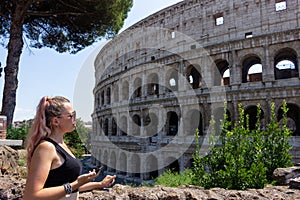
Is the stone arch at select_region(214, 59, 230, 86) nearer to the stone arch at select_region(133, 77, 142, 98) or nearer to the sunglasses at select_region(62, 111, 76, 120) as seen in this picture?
the stone arch at select_region(133, 77, 142, 98)

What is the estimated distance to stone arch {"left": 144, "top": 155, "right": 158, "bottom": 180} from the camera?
63.6 ft

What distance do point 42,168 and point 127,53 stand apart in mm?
22279

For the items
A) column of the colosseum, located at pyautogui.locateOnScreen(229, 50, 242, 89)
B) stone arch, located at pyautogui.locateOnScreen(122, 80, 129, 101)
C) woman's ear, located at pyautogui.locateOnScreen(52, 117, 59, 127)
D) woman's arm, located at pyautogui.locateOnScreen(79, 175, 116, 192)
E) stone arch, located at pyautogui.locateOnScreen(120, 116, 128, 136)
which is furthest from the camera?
stone arch, located at pyautogui.locateOnScreen(122, 80, 129, 101)

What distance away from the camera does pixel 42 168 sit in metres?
1.53

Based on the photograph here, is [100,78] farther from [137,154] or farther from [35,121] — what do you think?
[35,121]

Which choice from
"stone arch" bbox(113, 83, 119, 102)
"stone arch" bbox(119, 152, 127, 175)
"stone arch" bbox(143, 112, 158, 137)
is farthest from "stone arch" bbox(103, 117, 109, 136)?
"stone arch" bbox(143, 112, 158, 137)

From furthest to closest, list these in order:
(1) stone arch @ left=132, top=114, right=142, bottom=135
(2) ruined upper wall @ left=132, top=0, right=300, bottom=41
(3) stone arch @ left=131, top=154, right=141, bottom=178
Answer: (1) stone arch @ left=132, top=114, right=142, bottom=135 → (3) stone arch @ left=131, top=154, right=141, bottom=178 → (2) ruined upper wall @ left=132, top=0, right=300, bottom=41

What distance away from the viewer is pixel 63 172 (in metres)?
1.67

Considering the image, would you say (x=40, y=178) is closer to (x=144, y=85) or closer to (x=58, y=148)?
(x=58, y=148)

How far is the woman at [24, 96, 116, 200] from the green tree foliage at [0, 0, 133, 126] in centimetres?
1058

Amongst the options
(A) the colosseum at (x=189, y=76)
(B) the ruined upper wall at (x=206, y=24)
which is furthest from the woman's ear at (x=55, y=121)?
(B) the ruined upper wall at (x=206, y=24)

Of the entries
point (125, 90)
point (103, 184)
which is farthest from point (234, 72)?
point (103, 184)

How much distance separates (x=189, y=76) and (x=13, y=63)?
11.5 m

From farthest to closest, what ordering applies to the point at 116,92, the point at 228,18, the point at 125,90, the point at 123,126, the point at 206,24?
the point at 116,92 → the point at 125,90 → the point at 123,126 → the point at 206,24 → the point at 228,18
